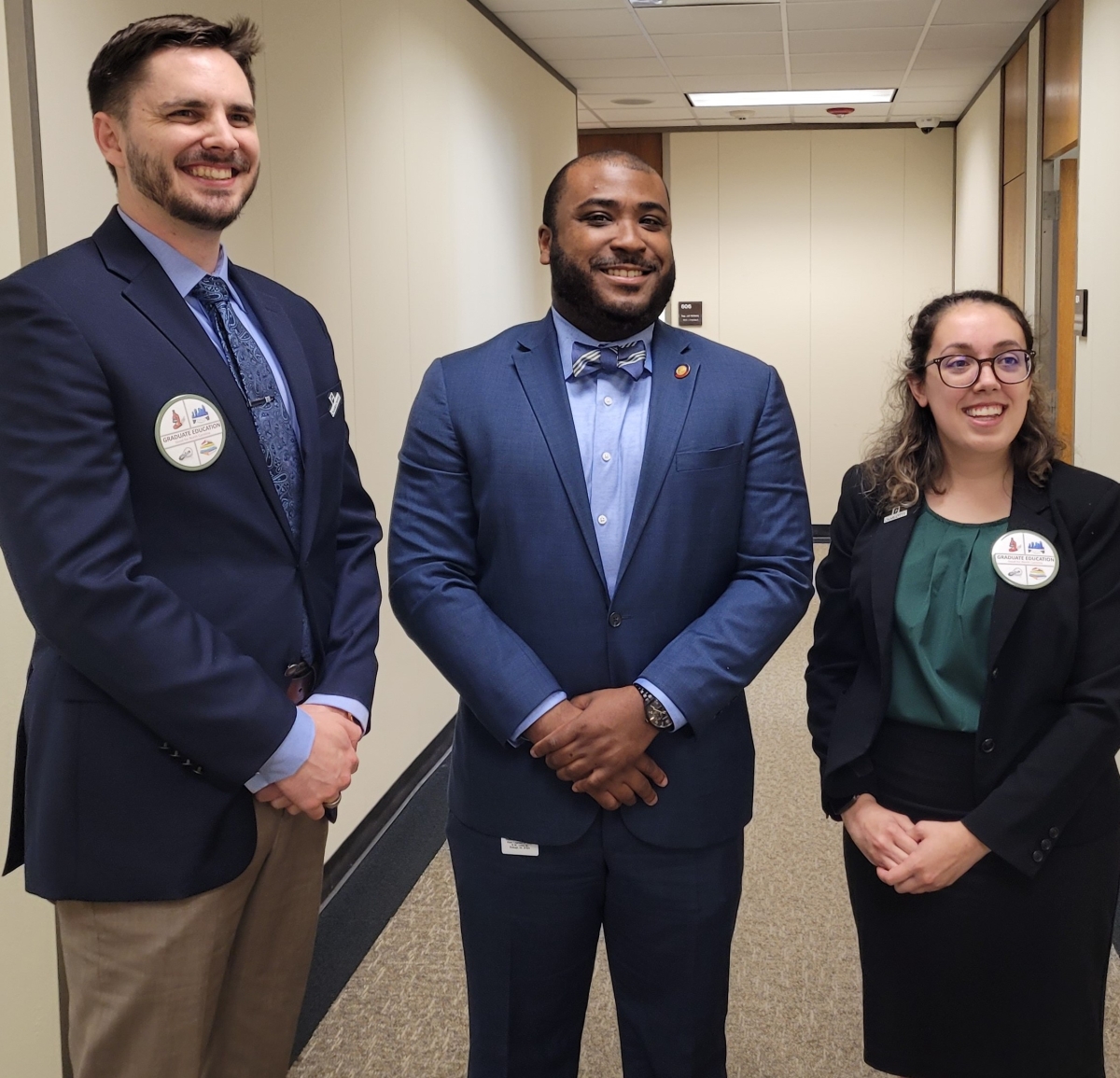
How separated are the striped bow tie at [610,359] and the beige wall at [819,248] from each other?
7067 mm

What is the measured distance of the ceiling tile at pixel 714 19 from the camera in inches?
206

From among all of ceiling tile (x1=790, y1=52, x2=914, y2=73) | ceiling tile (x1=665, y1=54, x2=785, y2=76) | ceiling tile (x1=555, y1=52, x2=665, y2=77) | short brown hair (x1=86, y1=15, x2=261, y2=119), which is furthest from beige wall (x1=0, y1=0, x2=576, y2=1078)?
ceiling tile (x1=790, y1=52, x2=914, y2=73)

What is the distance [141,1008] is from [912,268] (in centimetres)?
828

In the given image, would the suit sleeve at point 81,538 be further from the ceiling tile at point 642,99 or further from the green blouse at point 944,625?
the ceiling tile at point 642,99

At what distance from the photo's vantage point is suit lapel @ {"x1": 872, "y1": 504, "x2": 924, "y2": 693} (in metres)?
1.75

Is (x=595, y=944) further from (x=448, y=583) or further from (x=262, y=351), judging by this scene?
(x=262, y=351)

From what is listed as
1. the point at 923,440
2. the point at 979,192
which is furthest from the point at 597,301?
the point at 979,192

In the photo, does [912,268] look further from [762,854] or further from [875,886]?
[875,886]

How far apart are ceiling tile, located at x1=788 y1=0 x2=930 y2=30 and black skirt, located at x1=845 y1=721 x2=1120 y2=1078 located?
14.3 ft

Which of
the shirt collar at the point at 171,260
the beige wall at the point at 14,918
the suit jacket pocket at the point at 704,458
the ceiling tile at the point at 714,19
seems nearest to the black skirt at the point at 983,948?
the suit jacket pocket at the point at 704,458

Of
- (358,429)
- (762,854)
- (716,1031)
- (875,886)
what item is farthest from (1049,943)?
(358,429)

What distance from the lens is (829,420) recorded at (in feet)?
29.2

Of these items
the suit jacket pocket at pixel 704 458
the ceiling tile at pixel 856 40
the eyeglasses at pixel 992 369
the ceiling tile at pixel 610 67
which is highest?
the ceiling tile at pixel 610 67

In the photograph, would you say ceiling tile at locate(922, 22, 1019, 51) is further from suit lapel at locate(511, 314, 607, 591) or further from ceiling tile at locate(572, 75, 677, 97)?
suit lapel at locate(511, 314, 607, 591)
